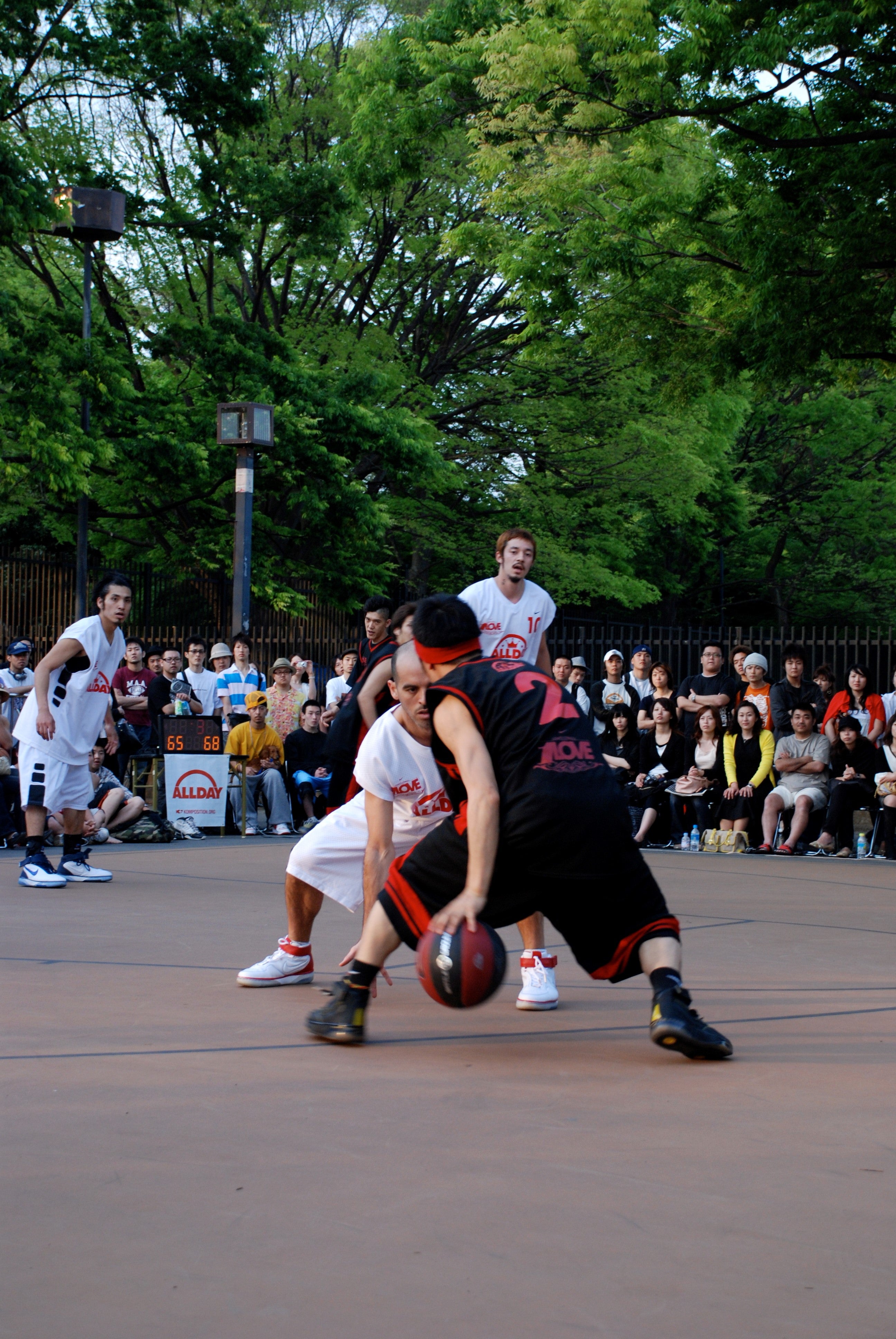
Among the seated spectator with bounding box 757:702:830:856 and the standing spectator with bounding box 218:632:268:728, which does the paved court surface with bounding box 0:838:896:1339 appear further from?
the standing spectator with bounding box 218:632:268:728

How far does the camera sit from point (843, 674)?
22.2 metres

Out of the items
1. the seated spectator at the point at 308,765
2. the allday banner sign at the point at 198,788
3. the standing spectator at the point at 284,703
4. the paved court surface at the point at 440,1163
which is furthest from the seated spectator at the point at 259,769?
the paved court surface at the point at 440,1163

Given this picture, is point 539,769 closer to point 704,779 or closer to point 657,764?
point 704,779

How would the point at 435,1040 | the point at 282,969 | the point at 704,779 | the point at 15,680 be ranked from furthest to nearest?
the point at 704,779 < the point at 15,680 < the point at 282,969 < the point at 435,1040

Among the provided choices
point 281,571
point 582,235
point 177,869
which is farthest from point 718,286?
point 281,571

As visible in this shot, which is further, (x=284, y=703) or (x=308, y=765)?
(x=284, y=703)

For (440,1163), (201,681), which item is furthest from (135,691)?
(440,1163)

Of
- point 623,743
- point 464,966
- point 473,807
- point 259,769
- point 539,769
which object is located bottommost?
point 259,769

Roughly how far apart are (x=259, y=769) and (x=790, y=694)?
5.68 m

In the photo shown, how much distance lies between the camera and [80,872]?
405 inches

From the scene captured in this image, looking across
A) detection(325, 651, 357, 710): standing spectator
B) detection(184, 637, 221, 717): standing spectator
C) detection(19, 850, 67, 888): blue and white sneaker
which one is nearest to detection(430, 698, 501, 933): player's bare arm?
detection(19, 850, 67, 888): blue and white sneaker

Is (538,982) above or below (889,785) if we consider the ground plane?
below

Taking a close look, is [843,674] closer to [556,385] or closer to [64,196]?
[556,385]

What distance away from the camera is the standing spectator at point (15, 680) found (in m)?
13.9
